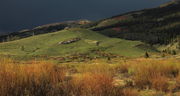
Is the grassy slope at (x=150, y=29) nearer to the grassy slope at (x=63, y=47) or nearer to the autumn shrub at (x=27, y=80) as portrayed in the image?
the grassy slope at (x=63, y=47)

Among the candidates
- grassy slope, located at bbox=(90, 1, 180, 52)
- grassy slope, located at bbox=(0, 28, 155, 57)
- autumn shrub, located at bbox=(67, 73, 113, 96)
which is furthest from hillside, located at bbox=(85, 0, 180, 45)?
autumn shrub, located at bbox=(67, 73, 113, 96)

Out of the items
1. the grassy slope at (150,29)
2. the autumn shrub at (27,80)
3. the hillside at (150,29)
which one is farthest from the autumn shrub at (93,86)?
the hillside at (150,29)

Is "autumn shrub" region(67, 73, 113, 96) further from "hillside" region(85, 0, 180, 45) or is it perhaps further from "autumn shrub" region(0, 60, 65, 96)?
"hillside" region(85, 0, 180, 45)

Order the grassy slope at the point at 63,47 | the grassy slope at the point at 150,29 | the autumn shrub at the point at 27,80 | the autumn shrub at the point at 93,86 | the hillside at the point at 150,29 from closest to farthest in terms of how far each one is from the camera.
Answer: the autumn shrub at the point at 27,80
the autumn shrub at the point at 93,86
the grassy slope at the point at 63,47
the grassy slope at the point at 150,29
the hillside at the point at 150,29

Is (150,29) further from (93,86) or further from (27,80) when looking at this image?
(27,80)

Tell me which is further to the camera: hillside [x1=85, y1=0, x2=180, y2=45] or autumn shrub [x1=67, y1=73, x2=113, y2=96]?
hillside [x1=85, y1=0, x2=180, y2=45]

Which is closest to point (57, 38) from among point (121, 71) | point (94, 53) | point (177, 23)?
point (94, 53)

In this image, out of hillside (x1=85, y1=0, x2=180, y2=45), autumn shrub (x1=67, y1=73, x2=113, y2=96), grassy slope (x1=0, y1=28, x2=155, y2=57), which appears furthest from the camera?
hillside (x1=85, y1=0, x2=180, y2=45)

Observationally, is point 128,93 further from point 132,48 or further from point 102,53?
point 132,48

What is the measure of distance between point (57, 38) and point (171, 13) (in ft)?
397

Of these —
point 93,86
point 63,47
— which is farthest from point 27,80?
point 63,47

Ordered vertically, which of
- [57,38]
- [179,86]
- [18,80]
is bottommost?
[179,86]

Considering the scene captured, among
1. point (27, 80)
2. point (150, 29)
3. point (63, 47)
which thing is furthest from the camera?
point (150, 29)

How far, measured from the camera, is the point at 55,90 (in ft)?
24.0
